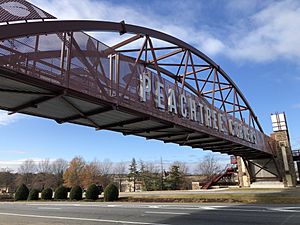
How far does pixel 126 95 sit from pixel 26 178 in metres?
92.8

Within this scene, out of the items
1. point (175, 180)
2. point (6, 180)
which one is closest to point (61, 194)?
point (175, 180)

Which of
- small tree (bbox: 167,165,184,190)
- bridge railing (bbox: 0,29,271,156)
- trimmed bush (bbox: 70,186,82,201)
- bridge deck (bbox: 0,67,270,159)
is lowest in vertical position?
trimmed bush (bbox: 70,186,82,201)

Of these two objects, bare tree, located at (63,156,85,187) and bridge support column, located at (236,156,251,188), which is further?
bare tree, located at (63,156,85,187)

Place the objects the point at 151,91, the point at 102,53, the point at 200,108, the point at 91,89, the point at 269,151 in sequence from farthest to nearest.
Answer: the point at 269,151, the point at 200,108, the point at 151,91, the point at 102,53, the point at 91,89

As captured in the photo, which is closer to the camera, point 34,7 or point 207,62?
point 34,7

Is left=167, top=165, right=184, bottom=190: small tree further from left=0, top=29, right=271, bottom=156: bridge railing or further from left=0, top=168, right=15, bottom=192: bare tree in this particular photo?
left=0, top=168, right=15, bottom=192: bare tree

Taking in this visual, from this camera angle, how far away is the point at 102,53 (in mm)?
12875

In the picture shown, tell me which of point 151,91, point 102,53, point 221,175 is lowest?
point 221,175

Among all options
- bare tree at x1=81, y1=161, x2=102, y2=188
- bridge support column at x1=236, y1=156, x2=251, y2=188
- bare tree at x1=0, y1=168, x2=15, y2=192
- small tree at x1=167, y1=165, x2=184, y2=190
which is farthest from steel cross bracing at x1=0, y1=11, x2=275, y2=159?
bare tree at x1=0, y1=168, x2=15, y2=192

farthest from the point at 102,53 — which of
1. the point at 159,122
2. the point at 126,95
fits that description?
the point at 159,122

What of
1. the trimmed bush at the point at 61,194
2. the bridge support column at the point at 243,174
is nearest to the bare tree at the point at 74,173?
the trimmed bush at the point at 61,194

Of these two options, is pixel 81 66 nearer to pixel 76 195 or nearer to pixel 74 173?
pixel 76 195

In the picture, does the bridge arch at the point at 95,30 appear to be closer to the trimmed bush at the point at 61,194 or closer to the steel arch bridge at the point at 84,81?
the steel arch bridge at the point at 84,81

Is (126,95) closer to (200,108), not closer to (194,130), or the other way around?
(194,130)
